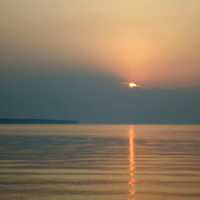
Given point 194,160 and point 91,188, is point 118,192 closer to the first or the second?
point 91,188

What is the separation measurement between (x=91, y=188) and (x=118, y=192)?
1.55 metres

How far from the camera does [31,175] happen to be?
2805 centimetres

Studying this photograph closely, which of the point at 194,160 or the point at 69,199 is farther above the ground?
the point at 194,160

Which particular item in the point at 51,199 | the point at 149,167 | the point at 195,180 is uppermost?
the point at 149,167

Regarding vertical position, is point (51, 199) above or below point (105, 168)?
below

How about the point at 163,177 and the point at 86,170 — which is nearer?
the point at 163,177

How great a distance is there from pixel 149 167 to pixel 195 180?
23.0ft

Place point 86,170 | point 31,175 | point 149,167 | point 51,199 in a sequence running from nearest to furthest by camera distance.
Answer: point 51,199 → point 31,175 → point 86,170 → point 149,167

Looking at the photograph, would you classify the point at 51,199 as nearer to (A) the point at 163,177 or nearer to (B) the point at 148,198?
(B) the point at 148,198

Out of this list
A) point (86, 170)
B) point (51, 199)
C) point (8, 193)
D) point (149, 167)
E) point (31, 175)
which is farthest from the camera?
point (149, 167)

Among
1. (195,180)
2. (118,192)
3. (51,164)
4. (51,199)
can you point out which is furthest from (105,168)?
(51,199)

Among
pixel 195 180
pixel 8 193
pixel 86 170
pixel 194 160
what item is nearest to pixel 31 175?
pixel 86 170

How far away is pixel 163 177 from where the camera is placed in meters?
27.4

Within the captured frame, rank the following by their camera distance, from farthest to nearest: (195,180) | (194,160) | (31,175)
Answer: (194,160) < (31,175) < (195,180)
